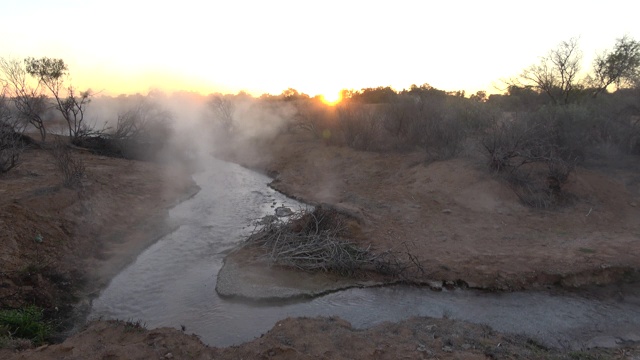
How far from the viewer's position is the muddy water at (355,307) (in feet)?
19.8

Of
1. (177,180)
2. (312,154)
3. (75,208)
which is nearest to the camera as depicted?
(75,208)

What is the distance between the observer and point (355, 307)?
675 cm

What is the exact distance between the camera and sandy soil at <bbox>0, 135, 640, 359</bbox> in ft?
16.3

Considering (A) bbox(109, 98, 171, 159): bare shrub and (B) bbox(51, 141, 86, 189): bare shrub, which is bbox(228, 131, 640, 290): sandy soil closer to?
(B) bbox(51, 141, 86, 189): bare shrub

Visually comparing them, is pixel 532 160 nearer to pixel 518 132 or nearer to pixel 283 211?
pixel 518 132

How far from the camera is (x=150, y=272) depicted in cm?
799

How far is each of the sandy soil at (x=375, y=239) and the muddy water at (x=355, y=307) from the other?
16.6 inches

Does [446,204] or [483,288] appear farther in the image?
[446,204]

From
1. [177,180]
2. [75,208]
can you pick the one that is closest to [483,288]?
[75,208]

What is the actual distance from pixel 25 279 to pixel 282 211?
6.31 m

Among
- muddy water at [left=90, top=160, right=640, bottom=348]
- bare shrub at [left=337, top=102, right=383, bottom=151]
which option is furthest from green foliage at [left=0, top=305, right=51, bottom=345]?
bare shrub at [left=337, top=102, right=383, bottom=151]

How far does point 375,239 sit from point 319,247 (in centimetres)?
146

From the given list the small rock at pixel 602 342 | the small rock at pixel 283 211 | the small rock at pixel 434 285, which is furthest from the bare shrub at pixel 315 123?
the small rock at pixel 602 342

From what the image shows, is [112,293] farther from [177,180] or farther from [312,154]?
[312,154]
